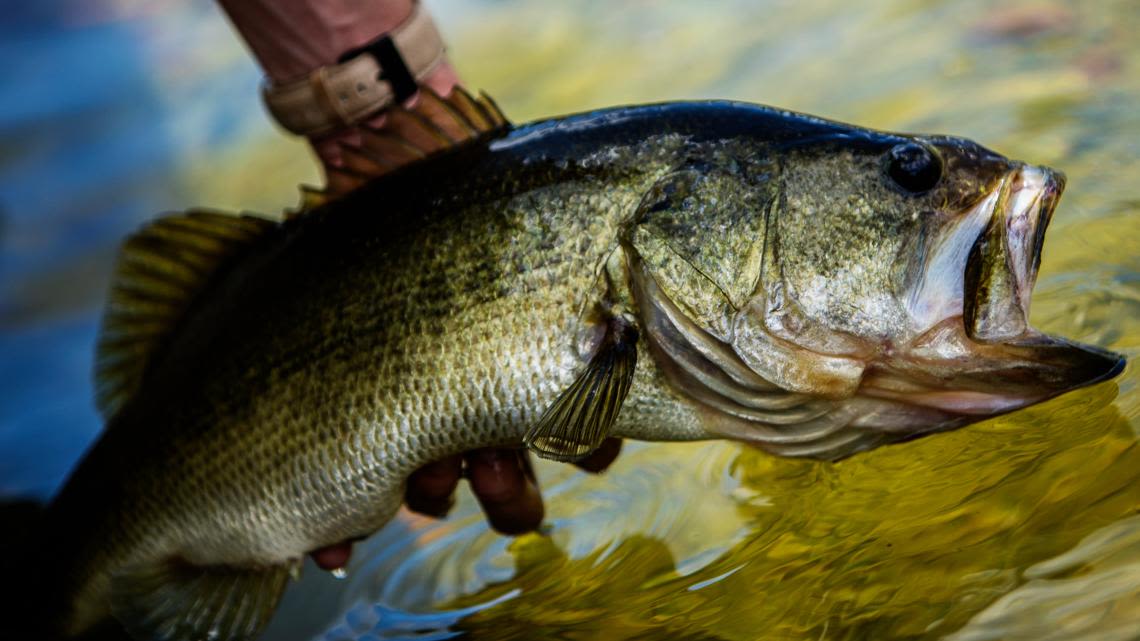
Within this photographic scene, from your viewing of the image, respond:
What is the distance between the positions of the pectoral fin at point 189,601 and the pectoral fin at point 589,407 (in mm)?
840

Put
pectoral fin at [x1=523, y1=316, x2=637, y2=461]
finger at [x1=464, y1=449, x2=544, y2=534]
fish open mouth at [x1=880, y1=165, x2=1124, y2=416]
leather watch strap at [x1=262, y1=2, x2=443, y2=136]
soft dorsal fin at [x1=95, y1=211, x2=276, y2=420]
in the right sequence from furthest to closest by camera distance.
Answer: leather watch strap at [x1=262, y1=2, x2=443, y2=136] → soft dorsal fin at [x1=95, y1=211, x2=276, y2=420] → finger at [x1=464, y1=449, x2=544, y2=534] → pectoral fin at [x1=523, y1=316, x2=637, y2=461] → fish open mouth at [x1=880, y1=165, x2=1124, y2=416]

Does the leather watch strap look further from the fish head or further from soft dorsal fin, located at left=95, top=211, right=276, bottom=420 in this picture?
the fish head

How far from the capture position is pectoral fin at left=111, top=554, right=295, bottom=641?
2.37 metres

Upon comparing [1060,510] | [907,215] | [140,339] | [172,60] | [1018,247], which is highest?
[172,60]

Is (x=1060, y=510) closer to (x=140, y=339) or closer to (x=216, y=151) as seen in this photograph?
(x=140, y=339)

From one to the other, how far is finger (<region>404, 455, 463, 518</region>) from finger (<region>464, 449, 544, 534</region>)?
0.14ft

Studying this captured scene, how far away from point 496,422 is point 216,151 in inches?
170

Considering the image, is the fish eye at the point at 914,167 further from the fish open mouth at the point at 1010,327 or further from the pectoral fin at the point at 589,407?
the pectoral fin at the point at 589,407

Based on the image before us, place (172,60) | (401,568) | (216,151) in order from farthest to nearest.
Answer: (172,60)
(216,151)
(401,568)

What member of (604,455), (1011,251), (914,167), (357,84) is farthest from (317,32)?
(1011,251)

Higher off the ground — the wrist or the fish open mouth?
the wrist

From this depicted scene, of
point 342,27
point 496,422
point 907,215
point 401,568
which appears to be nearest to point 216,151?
point 342,27

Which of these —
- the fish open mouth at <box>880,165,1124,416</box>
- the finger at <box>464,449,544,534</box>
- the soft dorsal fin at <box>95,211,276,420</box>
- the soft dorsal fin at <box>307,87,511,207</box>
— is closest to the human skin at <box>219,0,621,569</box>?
the finger at <box>464,449,544,534</box>

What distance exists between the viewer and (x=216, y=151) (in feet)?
19.0
